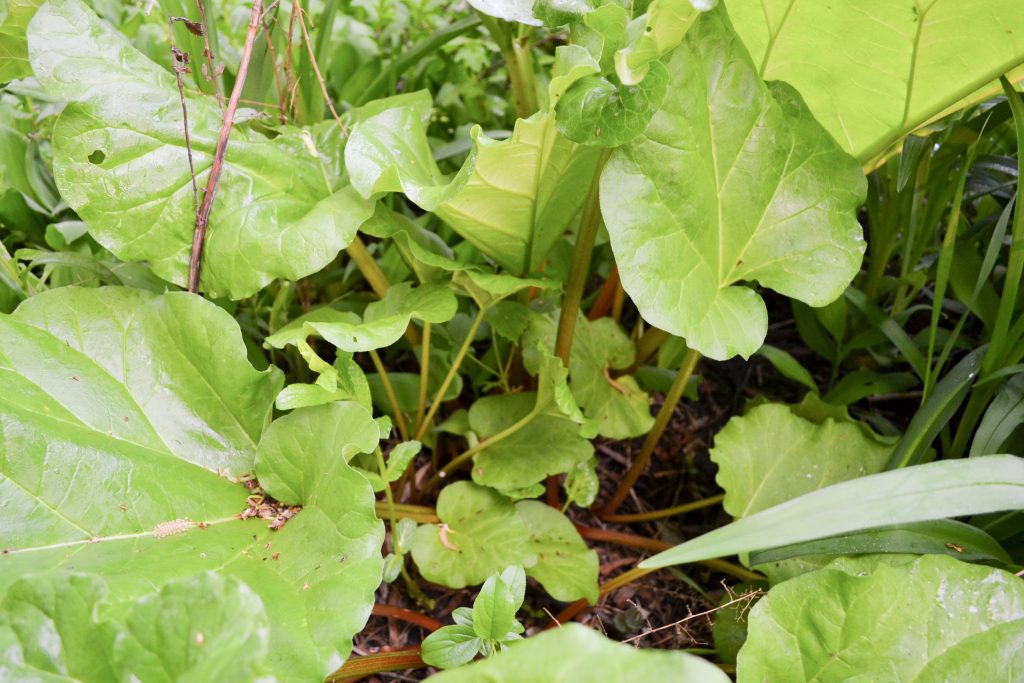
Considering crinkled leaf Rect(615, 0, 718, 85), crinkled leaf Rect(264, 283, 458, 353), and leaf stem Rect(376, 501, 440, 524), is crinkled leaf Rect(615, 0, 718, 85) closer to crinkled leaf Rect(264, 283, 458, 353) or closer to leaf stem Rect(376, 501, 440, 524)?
crinkled leaf Rect(264, 283, 458, 353)

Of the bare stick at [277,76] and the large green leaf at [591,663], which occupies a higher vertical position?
the bare stick at [277,76]

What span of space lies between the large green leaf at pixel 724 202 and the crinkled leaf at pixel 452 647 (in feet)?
1.25

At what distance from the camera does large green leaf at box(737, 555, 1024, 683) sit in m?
0.73

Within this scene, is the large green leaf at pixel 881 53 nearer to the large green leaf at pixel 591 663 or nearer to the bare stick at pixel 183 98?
the bare stick at pixel 183 98

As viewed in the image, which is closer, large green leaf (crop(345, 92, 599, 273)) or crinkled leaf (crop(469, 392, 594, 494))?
large green leaf (crop(345, 92, 599, 273))

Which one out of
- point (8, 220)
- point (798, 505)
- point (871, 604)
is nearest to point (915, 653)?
point (871, 604)

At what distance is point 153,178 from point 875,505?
0.86 m

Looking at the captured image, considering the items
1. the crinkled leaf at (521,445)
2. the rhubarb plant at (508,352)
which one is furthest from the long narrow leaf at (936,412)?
the crinkled leaf at (521,445)

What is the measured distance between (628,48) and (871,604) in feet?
1.92

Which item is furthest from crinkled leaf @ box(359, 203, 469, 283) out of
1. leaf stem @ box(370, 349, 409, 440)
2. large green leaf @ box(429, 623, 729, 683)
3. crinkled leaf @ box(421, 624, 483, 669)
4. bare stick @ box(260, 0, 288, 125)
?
large green leaf @ box(429, 623, 729, 683)

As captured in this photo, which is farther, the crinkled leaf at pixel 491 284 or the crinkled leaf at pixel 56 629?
the crinkled leaf at pixel 491 284

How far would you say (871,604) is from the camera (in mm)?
750

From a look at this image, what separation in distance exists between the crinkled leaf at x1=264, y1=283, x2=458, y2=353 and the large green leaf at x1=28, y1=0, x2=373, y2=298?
3.0 inches

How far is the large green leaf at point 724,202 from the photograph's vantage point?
0.87m
